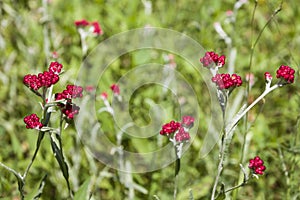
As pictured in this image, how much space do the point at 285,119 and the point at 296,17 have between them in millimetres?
860

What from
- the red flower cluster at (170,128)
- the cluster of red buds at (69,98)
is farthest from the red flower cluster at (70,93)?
the red flower cluster at (170,128)

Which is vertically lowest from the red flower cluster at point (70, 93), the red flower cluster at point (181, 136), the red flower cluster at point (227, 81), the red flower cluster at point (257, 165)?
the red flower cluster at point (257, 165)

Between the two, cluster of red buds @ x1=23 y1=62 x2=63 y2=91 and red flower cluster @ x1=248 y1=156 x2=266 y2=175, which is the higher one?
cluster of red buds @ x1=23 y1=62 x2=63 y2=91

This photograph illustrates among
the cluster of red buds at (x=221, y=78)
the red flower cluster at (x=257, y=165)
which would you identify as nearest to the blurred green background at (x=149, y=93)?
the red flower cluster at (x=257, y=165)

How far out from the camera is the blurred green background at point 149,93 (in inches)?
73.9

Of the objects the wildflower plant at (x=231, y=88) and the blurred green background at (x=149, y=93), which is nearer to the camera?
the wildflower plant at (x=231, y=88)

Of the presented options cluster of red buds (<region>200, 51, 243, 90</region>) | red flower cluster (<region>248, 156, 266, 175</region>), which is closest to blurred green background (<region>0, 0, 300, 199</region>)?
red flower cluster (<region>248, 156, 266, 175</region>)

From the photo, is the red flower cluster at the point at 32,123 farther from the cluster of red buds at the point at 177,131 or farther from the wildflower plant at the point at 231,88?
the wildflower plant at the point at 231,88

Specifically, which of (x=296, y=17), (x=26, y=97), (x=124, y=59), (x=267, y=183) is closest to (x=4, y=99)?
(x=26, y=97)

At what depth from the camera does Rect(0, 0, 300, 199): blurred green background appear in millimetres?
1877

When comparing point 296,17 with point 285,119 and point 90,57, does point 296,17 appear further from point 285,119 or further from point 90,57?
→ point 90,57

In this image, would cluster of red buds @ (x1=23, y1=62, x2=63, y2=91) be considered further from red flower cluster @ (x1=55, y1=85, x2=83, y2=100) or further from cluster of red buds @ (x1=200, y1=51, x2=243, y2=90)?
cluster of red buds @ (x1=200, y1=51, x2=243, y2=90)

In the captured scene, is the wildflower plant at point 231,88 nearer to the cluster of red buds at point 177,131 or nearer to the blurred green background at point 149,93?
the cluster of red buds at point 177,131

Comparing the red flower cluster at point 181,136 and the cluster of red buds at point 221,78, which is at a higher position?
the cluster of red buds at point 221,78
